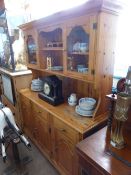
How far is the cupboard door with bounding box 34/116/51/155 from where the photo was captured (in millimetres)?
1757

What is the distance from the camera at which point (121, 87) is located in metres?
1.11

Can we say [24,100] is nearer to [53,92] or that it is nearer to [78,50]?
[53,92]

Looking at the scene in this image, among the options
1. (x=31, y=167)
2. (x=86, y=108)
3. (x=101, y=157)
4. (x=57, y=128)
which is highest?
(x=86, y=108)

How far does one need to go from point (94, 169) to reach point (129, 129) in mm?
461

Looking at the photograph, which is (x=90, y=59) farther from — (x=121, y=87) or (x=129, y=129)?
(x=129, y=129)

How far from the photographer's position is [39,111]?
1791mm

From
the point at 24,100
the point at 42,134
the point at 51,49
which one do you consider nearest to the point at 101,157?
the point at 42,134

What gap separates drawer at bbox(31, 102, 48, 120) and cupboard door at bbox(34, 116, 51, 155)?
0.06 m

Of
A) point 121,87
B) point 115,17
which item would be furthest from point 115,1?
point 121,87

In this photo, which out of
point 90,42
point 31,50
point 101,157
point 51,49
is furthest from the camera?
point 31,50

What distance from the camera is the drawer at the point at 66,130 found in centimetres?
129

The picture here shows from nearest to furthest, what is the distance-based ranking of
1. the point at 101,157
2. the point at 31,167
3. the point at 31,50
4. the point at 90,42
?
the point at 101,157
the point at 90,42
the point at 31,167
the point at 31,50

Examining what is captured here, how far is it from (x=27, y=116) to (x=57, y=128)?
2.85 feet

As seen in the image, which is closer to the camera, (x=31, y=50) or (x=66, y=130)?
(x=66, y=130)
